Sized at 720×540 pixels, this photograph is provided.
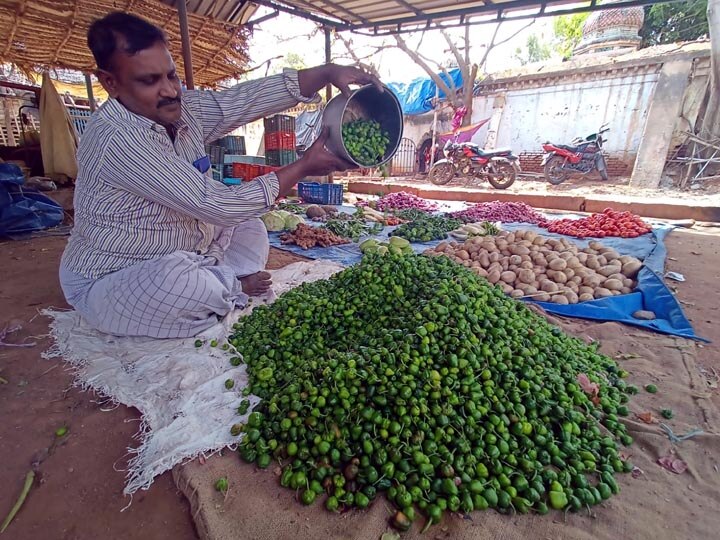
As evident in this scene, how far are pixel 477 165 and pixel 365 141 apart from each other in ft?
28.8

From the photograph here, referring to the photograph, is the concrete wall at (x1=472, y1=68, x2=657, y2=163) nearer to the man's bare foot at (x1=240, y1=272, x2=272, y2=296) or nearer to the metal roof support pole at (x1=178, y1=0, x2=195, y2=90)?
the metal roof support pole at (x1=178, y1=0, x2=195, y2=90)

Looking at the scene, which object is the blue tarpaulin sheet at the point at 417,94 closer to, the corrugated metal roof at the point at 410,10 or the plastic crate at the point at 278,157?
the plastic crate at the point at 278,157

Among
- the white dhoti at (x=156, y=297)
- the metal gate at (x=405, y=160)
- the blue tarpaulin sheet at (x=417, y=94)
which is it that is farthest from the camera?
the metal gate at (x=405, y=160)

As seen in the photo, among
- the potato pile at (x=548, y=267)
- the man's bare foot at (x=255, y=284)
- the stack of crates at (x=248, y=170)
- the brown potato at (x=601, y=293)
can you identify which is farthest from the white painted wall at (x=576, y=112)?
the man's bare foot at (x=255, y=284)

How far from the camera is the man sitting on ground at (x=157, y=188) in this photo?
2.02 m

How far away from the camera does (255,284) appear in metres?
3.11

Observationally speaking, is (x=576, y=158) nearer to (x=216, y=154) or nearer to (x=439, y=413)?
(x=216, y=154)

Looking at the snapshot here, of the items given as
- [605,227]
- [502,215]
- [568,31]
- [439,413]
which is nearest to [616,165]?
[502,215]

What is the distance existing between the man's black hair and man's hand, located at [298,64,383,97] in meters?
1.01

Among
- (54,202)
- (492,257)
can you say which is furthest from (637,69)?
(54,202)

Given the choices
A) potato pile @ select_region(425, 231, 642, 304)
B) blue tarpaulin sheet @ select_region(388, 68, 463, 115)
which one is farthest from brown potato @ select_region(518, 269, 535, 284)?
blue tarpaulin sheet @ select_region(388, 68, 463, 115)

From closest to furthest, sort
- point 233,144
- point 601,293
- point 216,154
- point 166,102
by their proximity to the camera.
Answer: point 166,102 → point 601,293 → point 216,154 → point 233,144

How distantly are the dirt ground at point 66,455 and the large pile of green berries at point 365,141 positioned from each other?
72.7 inches

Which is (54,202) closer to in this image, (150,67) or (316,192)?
(316,192)
